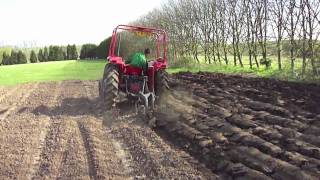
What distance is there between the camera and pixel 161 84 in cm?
1107

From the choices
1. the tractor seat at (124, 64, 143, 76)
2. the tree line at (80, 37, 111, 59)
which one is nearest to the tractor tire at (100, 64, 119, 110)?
the tractor seat at (124, 64, 143, 76)

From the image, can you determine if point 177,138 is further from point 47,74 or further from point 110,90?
point 47,74

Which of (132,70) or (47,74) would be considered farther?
(47,74)

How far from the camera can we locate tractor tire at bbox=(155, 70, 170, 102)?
11070 millimetres

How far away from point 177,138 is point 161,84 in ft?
10.7

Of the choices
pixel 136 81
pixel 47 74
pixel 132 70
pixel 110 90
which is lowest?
pixel 47 74

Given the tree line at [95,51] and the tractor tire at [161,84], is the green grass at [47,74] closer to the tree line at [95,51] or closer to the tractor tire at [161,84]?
the tractor tire at [161,84]

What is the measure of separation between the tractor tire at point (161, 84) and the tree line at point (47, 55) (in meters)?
39.0

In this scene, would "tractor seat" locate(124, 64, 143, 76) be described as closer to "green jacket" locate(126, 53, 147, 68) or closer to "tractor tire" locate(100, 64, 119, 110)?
"green jacket" locate(126, 53, 147, 68)

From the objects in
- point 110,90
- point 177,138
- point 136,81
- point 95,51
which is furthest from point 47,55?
point 177,138

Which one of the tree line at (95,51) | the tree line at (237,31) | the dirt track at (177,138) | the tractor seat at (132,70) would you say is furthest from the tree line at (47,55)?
the tractor seat at (132,70)

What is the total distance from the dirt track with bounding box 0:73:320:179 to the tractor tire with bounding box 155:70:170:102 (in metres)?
0.17

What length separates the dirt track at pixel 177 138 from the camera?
6086 millimetres

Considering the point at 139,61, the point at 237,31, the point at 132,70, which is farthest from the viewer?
the point at 237,31
